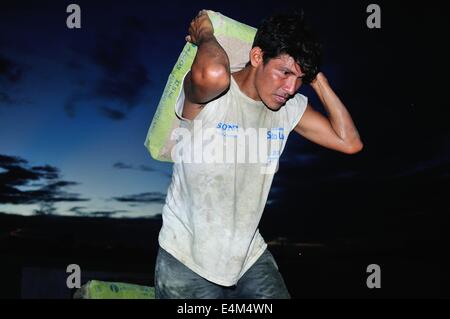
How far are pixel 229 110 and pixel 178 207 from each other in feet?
2.13

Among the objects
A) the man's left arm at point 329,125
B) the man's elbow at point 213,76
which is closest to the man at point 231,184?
the man's elbow at point 213,76

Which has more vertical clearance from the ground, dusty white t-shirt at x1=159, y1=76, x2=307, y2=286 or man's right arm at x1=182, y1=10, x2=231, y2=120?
man's right arm at x1=182, y1=10, x2=231, y2=120

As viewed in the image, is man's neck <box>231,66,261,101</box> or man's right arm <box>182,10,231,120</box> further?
man's neck <box>231,66,261,101</box>

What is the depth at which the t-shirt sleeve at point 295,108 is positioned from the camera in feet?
8.93

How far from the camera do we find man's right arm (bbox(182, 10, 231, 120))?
2.02 m

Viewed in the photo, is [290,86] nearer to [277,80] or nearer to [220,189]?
[277,80]

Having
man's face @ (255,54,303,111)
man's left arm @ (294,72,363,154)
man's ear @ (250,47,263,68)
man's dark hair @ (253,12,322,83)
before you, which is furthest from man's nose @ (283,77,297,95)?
man's left arm @ (294,72,363,154)

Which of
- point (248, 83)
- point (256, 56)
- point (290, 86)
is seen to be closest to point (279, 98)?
point (290, 86)

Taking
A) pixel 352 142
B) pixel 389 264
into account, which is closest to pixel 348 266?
pixel 389 264

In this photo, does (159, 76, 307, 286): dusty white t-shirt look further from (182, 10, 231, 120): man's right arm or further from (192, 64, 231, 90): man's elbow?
(192, 64, 231, 90): man's elbow

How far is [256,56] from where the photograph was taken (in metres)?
2.54

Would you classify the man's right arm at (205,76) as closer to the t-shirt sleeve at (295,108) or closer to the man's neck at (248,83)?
the man's neck at (248,83)

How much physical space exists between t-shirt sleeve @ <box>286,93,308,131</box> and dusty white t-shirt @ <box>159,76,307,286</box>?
0.27 m
